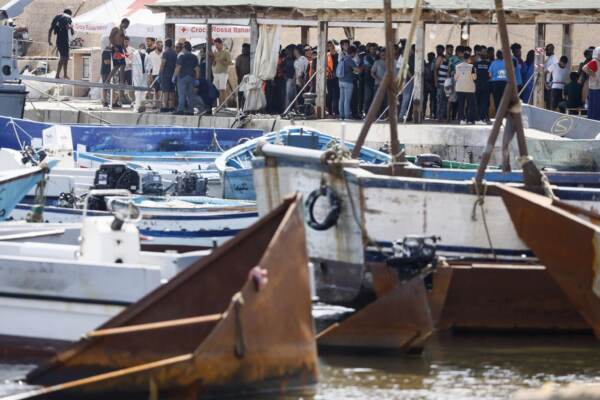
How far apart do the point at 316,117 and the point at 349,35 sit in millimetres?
7748

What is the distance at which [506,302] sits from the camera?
15078 millimetres

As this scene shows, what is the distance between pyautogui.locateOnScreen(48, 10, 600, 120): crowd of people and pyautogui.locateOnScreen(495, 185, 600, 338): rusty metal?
1246cm

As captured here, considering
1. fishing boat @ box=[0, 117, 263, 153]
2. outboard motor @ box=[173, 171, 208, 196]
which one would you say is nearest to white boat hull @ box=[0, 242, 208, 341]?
outboard motor @ box=[173, 171, 208, 196]

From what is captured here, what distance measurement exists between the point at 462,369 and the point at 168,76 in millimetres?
19700

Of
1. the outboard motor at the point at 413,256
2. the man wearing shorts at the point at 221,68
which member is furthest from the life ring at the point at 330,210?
the man wearing shorts at the point at 221,68

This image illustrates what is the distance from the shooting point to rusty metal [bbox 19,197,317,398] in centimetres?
1104

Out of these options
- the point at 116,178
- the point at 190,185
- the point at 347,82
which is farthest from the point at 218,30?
the point at 116,178

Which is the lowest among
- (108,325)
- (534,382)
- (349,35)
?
(534,382)

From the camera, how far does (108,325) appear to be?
11547 millimetres

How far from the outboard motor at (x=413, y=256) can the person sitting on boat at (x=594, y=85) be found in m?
12.7

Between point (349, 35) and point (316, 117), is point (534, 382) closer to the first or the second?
point (316, 117)

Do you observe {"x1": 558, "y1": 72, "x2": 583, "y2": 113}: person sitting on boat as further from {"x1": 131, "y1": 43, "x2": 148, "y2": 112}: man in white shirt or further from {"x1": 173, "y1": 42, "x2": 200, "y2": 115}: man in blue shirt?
{"x1": 131, "y1": 43, "x2": 148, "y2": 112}: man in white shirt

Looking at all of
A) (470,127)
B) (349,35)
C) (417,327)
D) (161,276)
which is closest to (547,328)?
(417,327)

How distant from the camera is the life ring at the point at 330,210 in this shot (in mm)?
14852
